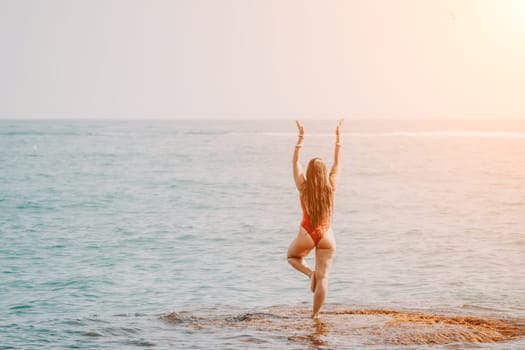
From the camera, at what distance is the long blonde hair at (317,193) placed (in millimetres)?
10805

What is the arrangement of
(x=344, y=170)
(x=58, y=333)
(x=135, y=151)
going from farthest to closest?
(x=135, y=151)
(x=344, y=170)
(x=58, y=333)

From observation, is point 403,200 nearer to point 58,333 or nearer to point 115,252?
point 115,252

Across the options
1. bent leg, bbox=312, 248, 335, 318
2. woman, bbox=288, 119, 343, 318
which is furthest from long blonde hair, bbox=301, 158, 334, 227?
bent leg, bbox=312, 248, 335, 318

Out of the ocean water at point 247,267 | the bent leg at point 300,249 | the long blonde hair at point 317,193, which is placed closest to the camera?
the long blonde hair at point 317,193

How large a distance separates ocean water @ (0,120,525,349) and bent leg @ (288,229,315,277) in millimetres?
882

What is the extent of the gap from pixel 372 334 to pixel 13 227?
18.6 m

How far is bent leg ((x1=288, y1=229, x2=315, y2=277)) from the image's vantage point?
11.0 metres

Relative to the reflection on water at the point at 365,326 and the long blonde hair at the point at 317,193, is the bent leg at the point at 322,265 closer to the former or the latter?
the long blonde hair at the point at 317,193

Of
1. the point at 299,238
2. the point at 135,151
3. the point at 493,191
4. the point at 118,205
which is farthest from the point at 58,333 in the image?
the point at 135,151

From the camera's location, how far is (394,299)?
14875mm

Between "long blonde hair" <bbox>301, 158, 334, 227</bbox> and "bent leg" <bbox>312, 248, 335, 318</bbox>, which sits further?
"bent leg" <bbox>312, 248, 335, 318</bbox>

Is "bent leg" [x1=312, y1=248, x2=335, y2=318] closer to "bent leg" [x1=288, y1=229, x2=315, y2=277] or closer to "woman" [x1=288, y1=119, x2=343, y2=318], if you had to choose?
"woman" [x1=288, y1=119, x2=343, y2=318]

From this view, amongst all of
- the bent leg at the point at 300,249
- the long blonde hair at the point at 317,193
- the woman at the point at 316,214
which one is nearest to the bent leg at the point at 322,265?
the woman at the point at 316,214

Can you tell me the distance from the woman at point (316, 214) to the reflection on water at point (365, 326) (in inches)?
26.7
